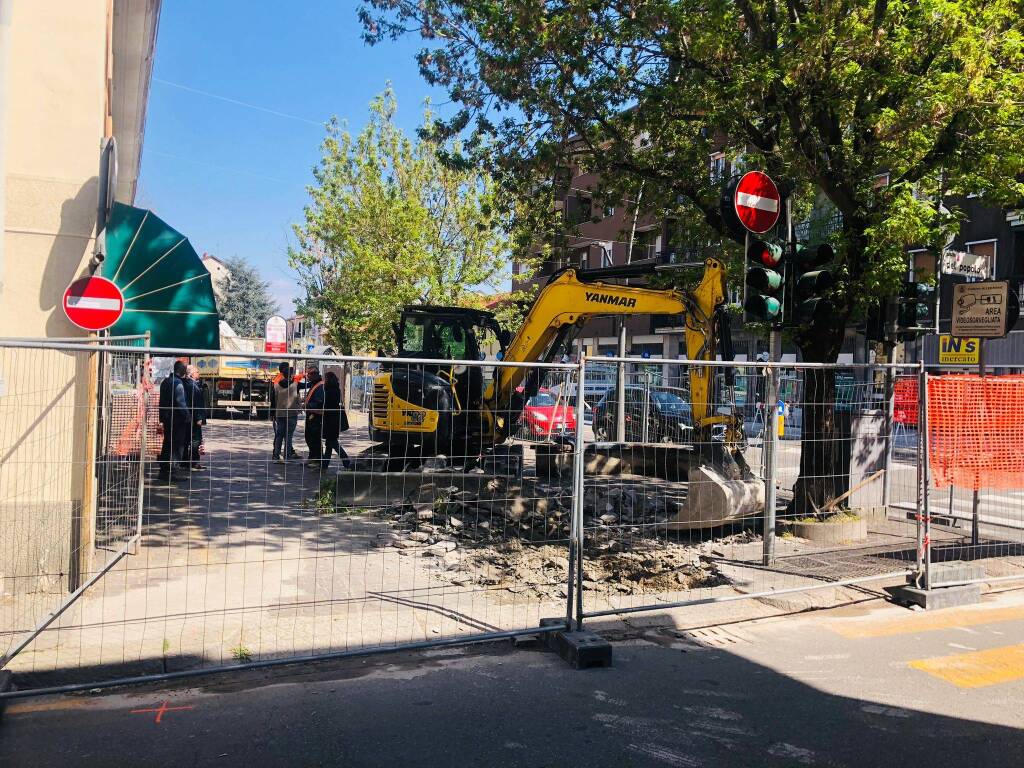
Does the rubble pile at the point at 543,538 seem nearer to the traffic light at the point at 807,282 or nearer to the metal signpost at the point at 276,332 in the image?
the traffic light at the point at 807,282

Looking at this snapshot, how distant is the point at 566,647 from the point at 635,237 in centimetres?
1006

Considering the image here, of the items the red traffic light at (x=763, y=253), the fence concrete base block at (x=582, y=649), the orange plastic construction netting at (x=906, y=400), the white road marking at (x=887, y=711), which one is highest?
the red traffic light at (x=763, y=253)

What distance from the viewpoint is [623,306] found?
423 inches

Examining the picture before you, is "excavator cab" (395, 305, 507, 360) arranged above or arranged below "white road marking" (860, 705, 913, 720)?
above

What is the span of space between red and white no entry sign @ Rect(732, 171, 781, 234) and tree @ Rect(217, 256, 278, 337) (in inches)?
2756

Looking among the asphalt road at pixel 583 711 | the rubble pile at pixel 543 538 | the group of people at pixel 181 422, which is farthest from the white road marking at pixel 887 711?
the group of people at pixel 181 422

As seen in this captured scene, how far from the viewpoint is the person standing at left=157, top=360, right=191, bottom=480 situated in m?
6.73

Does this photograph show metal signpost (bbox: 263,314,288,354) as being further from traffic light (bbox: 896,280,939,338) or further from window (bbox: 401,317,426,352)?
traffic light (bbox: 896,280,939,338)

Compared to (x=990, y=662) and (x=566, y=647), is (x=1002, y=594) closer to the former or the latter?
(x=990, y=662)

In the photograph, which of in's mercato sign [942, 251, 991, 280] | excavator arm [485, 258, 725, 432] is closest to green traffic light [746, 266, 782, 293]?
excavator arm [485, 258, 725, 432]

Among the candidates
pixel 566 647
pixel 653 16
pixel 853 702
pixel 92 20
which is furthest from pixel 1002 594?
pixel 92 20

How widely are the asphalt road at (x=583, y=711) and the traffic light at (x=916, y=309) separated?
467cm

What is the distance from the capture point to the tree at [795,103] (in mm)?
8469

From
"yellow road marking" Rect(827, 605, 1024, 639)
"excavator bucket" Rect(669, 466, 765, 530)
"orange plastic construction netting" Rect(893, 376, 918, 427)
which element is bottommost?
"yellow road marking" Rect(827, 605, 1024, 639)
